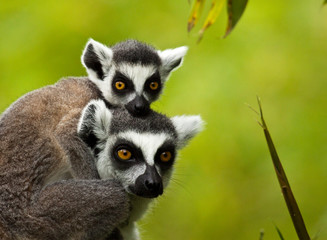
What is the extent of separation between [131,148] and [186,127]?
2.26 feet

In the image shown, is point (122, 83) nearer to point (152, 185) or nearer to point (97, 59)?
point (97, 59)

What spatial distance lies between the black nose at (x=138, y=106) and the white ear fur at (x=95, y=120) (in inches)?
6.9

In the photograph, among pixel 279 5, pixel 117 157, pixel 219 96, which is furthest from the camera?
pixel 279 5

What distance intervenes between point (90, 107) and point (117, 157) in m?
0.45

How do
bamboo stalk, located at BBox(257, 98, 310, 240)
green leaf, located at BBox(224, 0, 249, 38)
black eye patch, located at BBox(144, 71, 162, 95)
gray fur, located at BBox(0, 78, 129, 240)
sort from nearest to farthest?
bamboo stalk, located at BBox(257, 98, 310, 240)
green leaf, located at BBox(224, 0, 249, 38)
gray fur, located at BBox(0, 78, 129, 240)
black eye patch, located at BBox(144, 71, 162, 95)

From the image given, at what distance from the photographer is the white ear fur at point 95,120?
5.21m

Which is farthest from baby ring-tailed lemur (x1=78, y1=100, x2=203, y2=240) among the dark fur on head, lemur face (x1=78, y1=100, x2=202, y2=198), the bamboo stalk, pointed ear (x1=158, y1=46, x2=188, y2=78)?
the bamboo stalk

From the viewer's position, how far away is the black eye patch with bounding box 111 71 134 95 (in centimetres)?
573

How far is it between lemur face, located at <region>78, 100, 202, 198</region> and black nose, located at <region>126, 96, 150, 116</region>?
4 centimetres

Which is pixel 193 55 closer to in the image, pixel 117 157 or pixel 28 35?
pixel 28 35

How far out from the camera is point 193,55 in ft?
28.5

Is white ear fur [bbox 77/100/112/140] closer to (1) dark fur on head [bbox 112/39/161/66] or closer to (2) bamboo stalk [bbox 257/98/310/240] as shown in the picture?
(1) dark fur on head [bbox 112/39/161/66]

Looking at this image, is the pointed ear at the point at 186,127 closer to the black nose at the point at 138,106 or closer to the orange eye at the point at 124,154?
the black nose at the point at 138,106

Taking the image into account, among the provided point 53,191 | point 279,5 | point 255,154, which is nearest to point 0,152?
point 53,191
